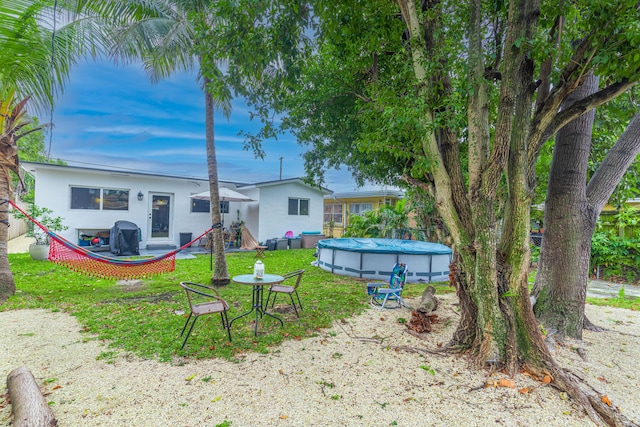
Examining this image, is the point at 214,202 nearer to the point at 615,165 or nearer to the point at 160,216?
the point at 615,165

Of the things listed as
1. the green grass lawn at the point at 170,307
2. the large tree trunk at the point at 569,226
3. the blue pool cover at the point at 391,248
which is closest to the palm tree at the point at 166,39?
the green grass lawn at the point at 170,307

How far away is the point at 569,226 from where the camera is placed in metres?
4.14

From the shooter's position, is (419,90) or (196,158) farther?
(196,158)

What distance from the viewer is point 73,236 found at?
11102 mm

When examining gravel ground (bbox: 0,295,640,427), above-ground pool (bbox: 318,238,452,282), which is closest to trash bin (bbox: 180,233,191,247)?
above-ground pool (bbox: 318,238,452,282)

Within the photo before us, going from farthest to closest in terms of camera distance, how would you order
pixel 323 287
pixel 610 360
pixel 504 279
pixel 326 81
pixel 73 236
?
pixel 73 236
pixel 323 287
pixel 326 81
pixel 610 360
pixel 504 279

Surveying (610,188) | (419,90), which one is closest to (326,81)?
(419,90)

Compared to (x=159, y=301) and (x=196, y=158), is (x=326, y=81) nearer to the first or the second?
(x=159, y=301)

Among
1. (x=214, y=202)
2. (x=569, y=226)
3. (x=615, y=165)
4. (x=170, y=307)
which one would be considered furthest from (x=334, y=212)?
(x=615, y=165)

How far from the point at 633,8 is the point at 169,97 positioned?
17.3 metres

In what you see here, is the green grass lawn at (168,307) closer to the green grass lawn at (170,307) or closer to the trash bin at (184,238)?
the green grass lawn at (170,307)

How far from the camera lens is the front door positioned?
508 inches

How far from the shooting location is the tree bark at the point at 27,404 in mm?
2217

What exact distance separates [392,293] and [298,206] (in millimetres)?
10185
